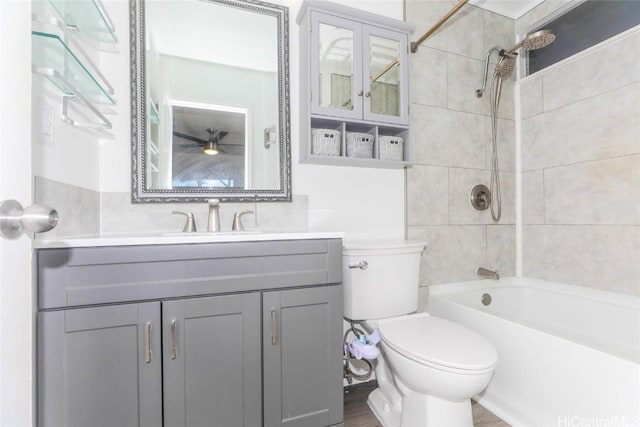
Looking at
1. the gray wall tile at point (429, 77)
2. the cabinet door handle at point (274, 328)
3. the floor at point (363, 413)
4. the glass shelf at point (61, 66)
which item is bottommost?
the floor at point (363, 413)

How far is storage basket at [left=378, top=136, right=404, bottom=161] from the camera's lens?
5.69ft

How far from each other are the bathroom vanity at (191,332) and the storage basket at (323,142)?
0.54 m

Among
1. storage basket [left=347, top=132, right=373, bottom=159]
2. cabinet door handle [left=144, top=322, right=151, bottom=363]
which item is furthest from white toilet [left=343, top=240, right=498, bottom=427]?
A: cabinet door handle [left=144, top=322, right=151, bottom=363]

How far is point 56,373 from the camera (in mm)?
894

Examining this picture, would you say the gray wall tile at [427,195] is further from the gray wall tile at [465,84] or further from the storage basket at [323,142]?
the storage basket at [323,142]

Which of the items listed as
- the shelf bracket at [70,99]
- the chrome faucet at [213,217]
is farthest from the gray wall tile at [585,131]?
the shelf bracket at [70,99]

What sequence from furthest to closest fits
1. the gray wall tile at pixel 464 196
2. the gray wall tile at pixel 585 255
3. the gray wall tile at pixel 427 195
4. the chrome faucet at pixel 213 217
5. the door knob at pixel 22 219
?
the gray wall tile at pixel 464 196 < the gray wall tile at pixel 427 195 < the gray wall tile at pixel 585 255 < the chrome faucet at pixel 213 217 < the door knob at pixel 22 219

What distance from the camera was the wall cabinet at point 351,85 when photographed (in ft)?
5.16

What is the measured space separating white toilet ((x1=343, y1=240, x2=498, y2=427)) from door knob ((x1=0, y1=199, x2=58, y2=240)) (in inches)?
45.5

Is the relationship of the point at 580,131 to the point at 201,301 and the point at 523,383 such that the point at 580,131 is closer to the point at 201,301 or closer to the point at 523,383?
the point at 523,383

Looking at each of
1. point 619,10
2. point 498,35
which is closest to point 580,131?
point 619,10

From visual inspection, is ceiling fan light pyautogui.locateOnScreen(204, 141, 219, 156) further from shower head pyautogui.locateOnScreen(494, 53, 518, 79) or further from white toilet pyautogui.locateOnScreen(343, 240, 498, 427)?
shower head pyautogui.locateOnScreen(494, 53, 518, 79)

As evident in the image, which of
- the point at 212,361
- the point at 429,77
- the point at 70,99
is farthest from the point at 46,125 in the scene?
the point at 429,77

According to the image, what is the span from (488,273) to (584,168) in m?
0.85
